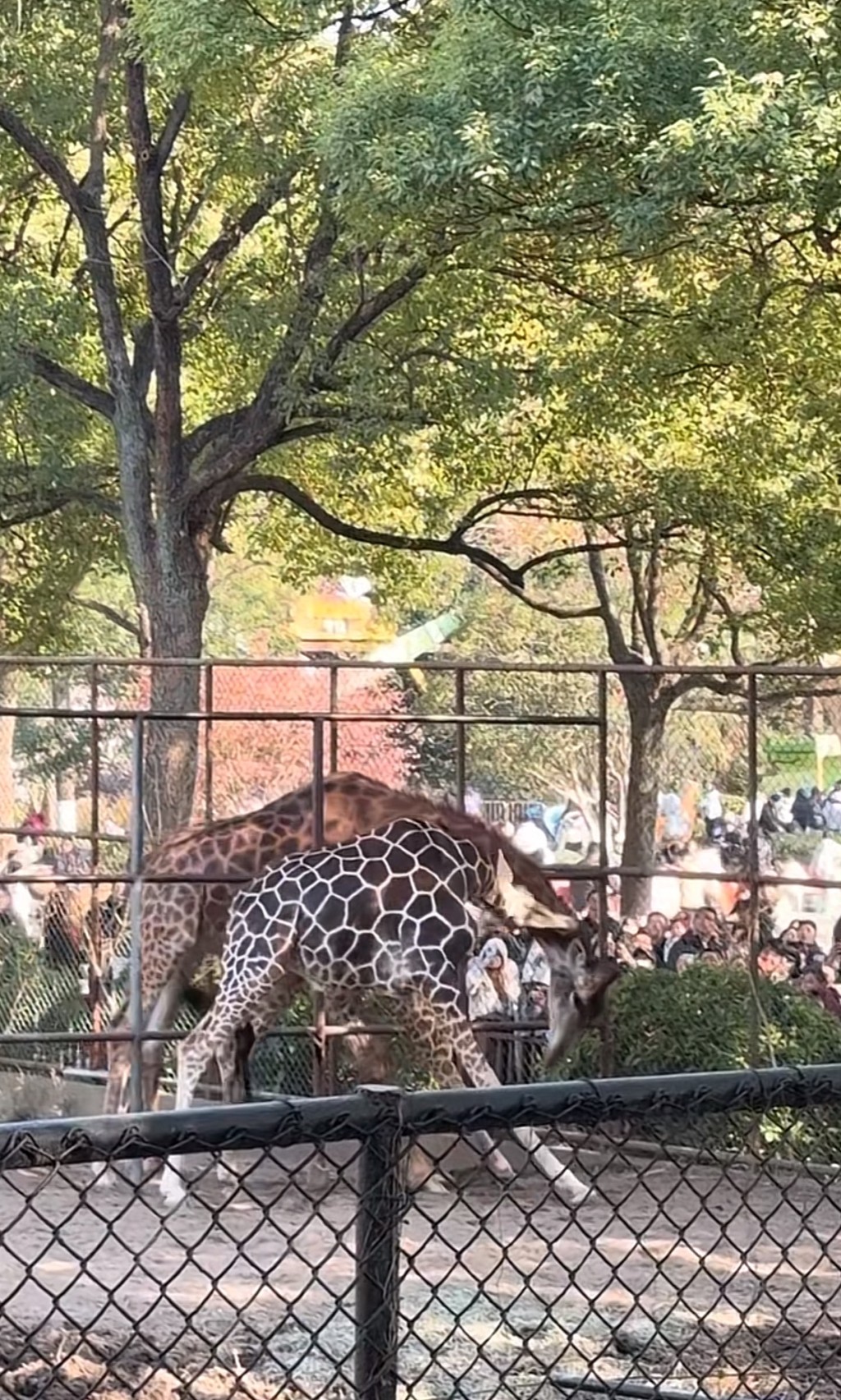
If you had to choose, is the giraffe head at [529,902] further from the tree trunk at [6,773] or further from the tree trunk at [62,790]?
the tree trunk at [62,790]

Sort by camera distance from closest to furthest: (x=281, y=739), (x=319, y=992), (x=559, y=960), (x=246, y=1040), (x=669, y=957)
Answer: (x=246, y=1040) → (x=319, y=992) → (x=559, y=960) → (x=669, y=957) → (x=281, y=739)

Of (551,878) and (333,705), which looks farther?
(333,705)

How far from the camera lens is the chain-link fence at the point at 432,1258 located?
246 centimetres

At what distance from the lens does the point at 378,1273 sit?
2.47 m

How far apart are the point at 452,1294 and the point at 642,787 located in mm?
9353

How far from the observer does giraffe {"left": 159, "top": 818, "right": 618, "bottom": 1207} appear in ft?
29.8

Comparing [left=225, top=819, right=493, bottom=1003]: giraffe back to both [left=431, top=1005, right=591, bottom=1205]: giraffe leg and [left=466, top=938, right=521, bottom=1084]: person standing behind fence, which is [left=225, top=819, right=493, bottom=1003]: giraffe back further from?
[left=466, top=938, right=521, bottom=1084]: person standing behind fence

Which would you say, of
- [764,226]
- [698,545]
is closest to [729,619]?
[698,545]

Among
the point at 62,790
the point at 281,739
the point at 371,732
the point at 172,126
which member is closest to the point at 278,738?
the point at 281,739

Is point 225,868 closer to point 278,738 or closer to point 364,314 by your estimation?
point 364,314

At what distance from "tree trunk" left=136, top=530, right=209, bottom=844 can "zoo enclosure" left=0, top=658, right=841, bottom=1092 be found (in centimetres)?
29

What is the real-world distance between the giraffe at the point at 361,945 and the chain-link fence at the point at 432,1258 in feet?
1.85

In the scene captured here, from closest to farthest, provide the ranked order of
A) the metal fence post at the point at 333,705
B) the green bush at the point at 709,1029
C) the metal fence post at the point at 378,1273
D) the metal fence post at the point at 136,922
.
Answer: the metal fence post at the point at 378,1273, the metal fence post at the point at 136,922, the green bush at the point at 709,1029, the metal fence post at the point at 333,705

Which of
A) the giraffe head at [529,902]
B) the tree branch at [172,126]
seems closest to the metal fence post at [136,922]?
the giraffe head at [529,902]
